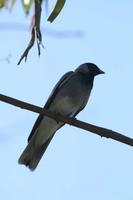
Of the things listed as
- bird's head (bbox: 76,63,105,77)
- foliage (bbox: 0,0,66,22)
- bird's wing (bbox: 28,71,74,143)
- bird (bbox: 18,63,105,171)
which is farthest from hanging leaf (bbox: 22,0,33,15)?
bird's head (bbox: 76,63,105,77)

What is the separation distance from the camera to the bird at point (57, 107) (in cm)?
436

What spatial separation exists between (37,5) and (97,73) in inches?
118

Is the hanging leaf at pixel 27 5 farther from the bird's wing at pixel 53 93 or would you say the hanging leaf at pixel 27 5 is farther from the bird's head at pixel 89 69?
the bird's head at pixel 89 69

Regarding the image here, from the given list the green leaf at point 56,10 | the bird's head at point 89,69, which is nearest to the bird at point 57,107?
the bird's head at point 89,69

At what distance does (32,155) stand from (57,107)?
458 millimetres

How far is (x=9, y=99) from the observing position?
2.27 m

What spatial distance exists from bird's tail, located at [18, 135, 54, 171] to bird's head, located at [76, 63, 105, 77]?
85 centimetres

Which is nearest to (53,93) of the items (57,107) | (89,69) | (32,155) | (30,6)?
(57,107)

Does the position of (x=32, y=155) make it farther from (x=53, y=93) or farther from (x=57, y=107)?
(x=53, y=93)

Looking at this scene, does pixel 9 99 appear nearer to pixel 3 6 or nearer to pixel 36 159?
pixel 3 6

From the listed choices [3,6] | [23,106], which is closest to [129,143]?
[23,106]

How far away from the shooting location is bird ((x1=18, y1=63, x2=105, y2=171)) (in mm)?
4355

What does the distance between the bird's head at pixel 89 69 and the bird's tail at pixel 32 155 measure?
85cm

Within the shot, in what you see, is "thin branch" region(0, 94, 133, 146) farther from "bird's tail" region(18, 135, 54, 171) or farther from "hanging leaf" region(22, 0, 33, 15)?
"bird's tail" region(18, 135, 54, 171)
